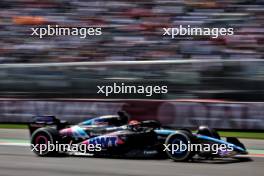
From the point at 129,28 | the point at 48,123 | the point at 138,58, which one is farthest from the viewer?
the point at 129,28

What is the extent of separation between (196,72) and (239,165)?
5776mm

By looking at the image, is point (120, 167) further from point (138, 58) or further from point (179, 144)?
point (138, 58)

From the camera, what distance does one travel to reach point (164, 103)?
14133 millimetres

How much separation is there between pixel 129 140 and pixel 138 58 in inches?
258

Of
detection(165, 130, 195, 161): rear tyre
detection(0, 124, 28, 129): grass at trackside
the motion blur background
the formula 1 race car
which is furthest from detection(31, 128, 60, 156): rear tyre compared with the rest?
detection(0, 124, 28, 129): grass at trackside

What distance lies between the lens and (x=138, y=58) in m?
15.8

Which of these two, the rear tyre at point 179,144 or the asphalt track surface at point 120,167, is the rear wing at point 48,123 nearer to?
the asphalt track surface at point 120,167

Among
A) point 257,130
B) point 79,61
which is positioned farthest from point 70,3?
point 257,130

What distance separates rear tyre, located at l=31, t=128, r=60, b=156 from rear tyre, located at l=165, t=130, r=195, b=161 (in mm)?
2131

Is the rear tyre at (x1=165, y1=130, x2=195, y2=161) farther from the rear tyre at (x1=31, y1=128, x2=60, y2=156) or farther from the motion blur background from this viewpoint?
the motion blur background

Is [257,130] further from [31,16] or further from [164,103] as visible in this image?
[31,16]

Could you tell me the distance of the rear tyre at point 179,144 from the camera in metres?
8.75

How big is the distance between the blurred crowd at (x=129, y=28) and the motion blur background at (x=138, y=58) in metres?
0.03

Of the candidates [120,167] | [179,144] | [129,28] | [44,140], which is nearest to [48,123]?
[44,140]
